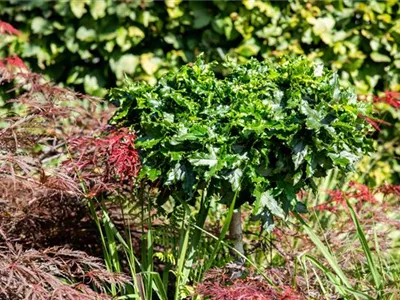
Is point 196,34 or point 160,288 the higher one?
point 160,288

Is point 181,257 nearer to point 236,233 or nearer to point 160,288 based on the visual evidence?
point 160,288

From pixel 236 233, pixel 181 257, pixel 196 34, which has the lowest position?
pixel 196 34

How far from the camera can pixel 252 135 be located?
2.55 meters

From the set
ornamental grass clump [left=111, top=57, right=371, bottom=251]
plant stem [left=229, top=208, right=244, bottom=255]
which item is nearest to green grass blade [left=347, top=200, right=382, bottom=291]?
ornamental grass clump [left=111, top=57, right=371, bottom=251]

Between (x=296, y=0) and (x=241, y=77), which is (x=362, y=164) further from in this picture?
(x=241, y=77)

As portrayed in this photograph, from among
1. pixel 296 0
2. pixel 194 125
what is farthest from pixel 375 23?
pixel 194 125

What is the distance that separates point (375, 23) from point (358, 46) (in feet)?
0.68

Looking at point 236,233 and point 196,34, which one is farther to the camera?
point 196,34

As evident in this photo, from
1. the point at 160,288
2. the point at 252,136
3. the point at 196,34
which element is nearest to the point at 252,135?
the point at 252,136

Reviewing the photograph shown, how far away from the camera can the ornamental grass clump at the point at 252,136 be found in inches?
99.1

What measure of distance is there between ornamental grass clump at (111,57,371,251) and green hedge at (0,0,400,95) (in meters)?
2.21

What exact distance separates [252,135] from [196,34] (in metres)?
2.64

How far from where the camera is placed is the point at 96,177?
9.12 ft

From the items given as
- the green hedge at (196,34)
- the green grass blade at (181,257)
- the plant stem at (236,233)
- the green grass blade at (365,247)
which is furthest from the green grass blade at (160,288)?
the green hedge at (196,34)
